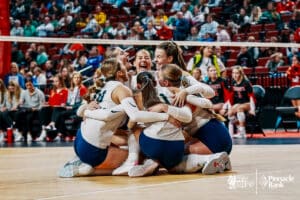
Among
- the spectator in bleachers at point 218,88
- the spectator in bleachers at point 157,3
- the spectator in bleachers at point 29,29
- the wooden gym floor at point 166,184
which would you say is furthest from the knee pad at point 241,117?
the spectator in bleachers at point 29,29

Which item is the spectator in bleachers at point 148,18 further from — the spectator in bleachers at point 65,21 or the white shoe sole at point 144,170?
the white shoe sole at point 144,170

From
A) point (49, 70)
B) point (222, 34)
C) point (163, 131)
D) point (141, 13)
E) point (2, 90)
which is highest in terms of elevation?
point (163, 131)

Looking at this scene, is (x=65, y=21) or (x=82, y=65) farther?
(x=65, y=21)

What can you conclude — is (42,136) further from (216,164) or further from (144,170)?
(216,164)

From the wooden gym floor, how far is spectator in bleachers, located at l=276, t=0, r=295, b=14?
11274 millimetres

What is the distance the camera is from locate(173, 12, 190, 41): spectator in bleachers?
20.0 meters

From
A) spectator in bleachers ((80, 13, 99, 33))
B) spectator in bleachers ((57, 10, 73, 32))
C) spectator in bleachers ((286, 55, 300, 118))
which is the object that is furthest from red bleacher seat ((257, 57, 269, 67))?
spectator in bleachers ((57, 10, 73, 32))

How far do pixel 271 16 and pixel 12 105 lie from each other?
6.91 metres

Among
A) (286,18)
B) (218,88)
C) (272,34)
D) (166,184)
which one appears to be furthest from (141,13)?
(166,184)

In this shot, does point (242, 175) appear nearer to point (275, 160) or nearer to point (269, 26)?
point (275, 160)

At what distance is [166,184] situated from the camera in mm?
5508

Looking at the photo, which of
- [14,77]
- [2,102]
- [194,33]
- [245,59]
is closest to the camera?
[2,102]

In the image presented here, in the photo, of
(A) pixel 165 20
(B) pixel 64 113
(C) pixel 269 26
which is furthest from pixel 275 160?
(A) pixel 165 20

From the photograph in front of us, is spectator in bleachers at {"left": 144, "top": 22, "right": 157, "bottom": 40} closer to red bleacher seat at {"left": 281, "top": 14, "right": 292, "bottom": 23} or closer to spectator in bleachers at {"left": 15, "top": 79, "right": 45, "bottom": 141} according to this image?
red bleacher seat at {"left": 281, "top": 14, "right": 292, "bottom": 23}
